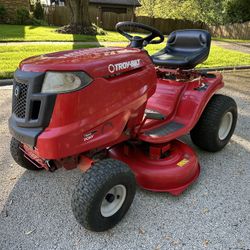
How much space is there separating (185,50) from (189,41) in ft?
0.36

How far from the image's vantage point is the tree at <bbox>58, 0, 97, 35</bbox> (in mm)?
14695

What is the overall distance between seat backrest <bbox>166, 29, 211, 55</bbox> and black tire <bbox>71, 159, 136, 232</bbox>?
1.88 m

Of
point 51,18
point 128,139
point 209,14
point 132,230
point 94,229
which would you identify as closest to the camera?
point 94,229

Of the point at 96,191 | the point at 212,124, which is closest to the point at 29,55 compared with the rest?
the point at 212,124

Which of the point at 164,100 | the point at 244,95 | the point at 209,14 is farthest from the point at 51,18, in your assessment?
the point at 164,100

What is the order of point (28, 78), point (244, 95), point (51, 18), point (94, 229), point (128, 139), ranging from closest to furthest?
1. point (28, 78)
2. point (94, 229)
3. point (128, 139)
4. point (244, 95)
5. point (51, 18)

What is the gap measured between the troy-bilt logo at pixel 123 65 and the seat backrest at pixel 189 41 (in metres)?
1.25

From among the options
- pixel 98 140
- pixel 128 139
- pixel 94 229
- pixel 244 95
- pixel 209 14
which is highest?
pixel 98 140

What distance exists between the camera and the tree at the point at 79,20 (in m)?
14.7

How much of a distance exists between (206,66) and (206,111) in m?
5.23

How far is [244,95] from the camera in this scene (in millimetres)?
5906

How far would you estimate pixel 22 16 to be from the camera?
18.8 metres

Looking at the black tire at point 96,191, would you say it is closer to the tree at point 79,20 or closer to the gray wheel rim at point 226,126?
the gray wheel rim at point 226,126

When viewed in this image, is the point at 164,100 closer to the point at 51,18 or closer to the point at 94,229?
the point at 94,229
